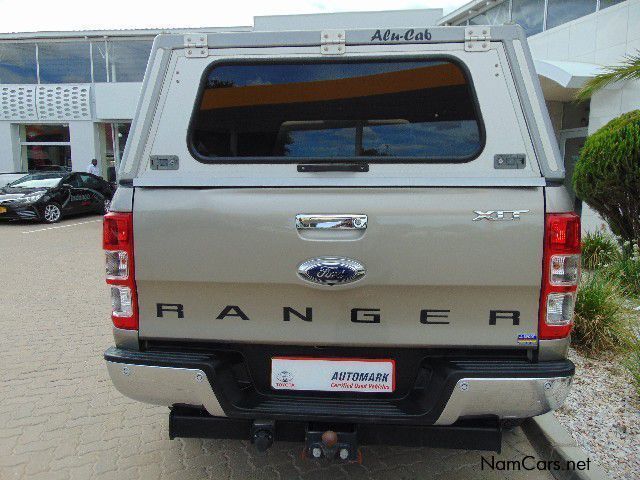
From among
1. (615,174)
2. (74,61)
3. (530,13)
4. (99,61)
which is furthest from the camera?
(74,61)

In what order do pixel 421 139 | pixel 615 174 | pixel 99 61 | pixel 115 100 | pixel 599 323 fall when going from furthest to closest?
pixel 99 61 < pixel 115 100 < pixel 615 174 < pixel 599 323 < pixel 421 139

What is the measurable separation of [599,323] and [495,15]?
1211 cm

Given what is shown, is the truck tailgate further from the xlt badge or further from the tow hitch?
the tow hitch

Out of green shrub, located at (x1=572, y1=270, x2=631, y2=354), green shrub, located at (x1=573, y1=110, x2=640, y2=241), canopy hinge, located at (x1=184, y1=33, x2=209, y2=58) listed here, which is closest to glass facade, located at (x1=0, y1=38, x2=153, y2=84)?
green shrub, located at (x1=573, y1=110, x2=640, y2=241)

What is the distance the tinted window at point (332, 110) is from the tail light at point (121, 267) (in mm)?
492

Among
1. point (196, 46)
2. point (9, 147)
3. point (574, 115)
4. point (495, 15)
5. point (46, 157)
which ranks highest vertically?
point (495, 15)

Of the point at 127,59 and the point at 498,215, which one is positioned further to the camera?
the point at 127,59

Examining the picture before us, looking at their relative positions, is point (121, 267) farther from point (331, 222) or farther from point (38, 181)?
point (38, 181)

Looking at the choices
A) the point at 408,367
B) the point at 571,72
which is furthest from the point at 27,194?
the point at 408,367

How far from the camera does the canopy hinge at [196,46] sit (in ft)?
7.86

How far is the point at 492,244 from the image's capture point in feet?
6.98

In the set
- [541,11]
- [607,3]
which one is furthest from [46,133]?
[607,3]

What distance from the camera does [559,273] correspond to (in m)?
2.15

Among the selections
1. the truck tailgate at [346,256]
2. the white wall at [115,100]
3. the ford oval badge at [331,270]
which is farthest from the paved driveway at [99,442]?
the white wall at [115,100]
